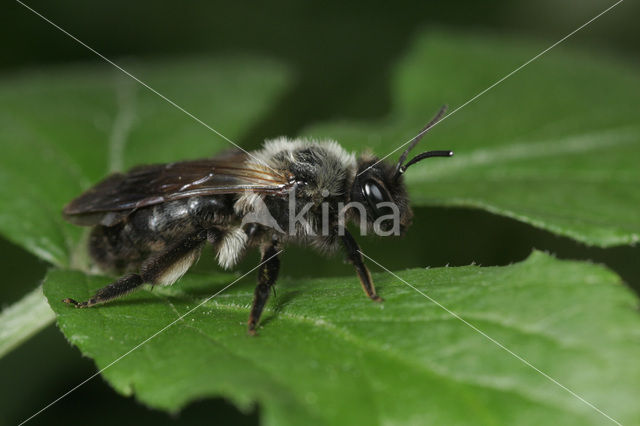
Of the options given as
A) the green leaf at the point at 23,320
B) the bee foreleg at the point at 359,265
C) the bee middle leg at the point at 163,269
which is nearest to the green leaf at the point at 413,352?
the bee foreleg at the point at 359,265

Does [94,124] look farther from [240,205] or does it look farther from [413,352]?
[413,352]

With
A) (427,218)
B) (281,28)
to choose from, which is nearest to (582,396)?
(427,218)

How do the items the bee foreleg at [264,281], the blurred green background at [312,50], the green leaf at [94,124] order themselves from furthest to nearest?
the blurred green background at [312,50], the green leaf at [94,124], the bee foreleg at [264,281]

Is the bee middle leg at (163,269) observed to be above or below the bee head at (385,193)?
below

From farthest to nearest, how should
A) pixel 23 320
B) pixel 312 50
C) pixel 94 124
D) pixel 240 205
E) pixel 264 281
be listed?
pixel 312 50 → pixel 94 124 → pixel 240 205 → pixel 23 320 → pixel 264 281

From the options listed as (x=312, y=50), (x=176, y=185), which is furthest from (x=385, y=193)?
(x=312, y=50)

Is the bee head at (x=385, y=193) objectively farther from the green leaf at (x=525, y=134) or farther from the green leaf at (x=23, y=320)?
the green leaf at (x=23, y=320)
